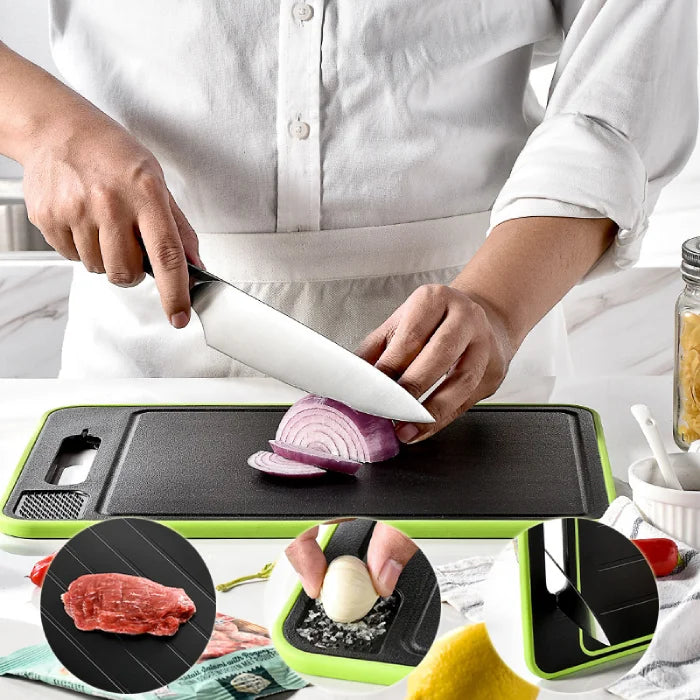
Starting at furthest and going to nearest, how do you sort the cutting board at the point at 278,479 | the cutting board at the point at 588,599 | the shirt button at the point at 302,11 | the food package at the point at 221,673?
the shirt button at the point at 302,11
the cutting board at the point at 278,479
the food package at the point at 221,673
the cutting board at the point at 588,599

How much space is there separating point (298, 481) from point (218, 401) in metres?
0.25

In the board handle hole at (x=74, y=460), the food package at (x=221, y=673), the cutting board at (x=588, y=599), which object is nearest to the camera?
the cutting board at (x=588, y=599)

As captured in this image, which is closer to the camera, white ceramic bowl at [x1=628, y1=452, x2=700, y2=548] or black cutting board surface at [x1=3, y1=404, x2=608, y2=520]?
white ceramic bowl at [x1=628, y1=452, x2=700, y2=548]

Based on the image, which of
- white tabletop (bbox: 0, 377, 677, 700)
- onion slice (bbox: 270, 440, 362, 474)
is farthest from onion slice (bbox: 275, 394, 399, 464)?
white tabletop (bbox: 0, 377, 677, 700)

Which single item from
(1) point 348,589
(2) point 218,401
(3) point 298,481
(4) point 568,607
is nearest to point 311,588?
(1) point 348,589

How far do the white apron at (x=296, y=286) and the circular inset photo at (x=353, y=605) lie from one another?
675mm

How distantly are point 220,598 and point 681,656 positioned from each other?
1.04ft

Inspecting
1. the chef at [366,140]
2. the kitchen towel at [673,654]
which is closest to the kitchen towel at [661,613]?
the kitchen towel at [673,654]

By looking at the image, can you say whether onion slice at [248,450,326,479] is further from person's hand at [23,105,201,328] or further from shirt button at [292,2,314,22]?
shirt button at [292,2,314,22]

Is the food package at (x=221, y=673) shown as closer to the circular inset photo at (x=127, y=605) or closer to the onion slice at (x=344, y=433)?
the circular inset photo at (x=127, y=605)

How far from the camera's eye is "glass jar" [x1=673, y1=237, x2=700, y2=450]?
983 mm

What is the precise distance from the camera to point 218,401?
117cm

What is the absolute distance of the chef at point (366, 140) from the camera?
1071 millimetres

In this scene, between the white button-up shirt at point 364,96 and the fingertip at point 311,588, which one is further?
the white button-up shirt at point 364,96
